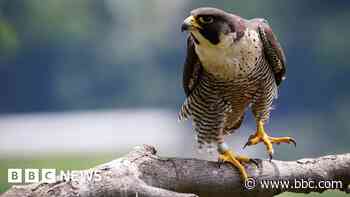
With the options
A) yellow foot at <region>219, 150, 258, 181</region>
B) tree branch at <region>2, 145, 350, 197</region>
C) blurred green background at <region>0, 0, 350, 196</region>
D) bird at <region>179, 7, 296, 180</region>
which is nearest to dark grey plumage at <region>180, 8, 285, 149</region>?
bird at <region>179, 7, 296, 180</region>

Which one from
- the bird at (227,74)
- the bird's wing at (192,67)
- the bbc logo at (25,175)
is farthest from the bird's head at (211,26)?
the bbc logo at (25,175)

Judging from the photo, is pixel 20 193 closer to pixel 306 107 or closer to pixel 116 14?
pixel 116 14

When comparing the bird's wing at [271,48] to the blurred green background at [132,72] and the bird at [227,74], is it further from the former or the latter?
the blurred green background at [132,72]

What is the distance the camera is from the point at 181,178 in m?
1.77

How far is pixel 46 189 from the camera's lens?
151 centimetres

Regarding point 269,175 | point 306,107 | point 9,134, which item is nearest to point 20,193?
point 269,175

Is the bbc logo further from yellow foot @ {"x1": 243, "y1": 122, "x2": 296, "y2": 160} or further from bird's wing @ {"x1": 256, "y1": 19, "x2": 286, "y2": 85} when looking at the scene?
bird's wing @ {"x1": 256, "y1": 19, "x2": 286, "y2": 85}

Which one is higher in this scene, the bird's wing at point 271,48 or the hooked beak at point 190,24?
the hooked beak at point 190,24

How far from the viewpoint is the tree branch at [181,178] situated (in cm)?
155

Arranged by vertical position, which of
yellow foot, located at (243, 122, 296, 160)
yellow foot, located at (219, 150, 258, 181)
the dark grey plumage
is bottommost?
yellow foot, located at (219, 150, 258, 181)

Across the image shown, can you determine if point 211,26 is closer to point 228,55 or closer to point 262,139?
point 228,55

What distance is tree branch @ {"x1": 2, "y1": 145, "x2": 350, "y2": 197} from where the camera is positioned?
155 centimetres

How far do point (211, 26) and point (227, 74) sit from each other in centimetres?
18

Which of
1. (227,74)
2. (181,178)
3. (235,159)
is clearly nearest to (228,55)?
(227,74)
